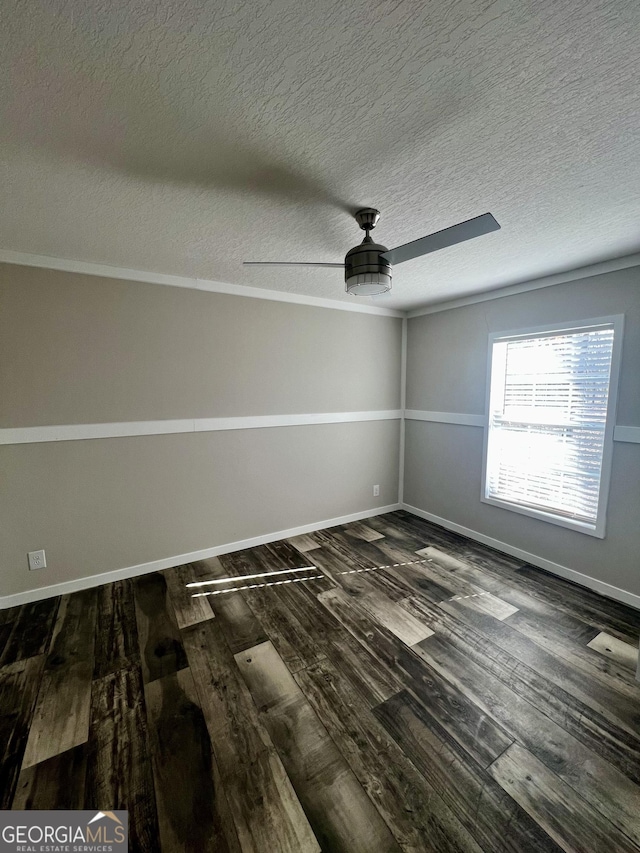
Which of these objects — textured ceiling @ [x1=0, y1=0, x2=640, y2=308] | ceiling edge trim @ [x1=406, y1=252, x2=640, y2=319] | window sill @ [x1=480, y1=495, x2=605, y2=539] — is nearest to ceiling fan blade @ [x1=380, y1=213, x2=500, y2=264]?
textured ceiling @ [x1=0, y1=0, x2=640, y2=308]

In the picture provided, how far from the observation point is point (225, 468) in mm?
3023

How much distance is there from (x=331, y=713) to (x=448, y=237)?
2197 mm

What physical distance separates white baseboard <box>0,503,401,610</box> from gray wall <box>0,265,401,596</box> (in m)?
0.05

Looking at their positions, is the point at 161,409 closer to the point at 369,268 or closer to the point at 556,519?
the point at 369,268

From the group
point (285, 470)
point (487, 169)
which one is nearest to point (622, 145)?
point (487, 169)

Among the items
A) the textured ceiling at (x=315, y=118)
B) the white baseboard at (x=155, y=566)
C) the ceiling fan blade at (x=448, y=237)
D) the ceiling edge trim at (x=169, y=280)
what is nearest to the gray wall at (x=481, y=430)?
the textured ceiling at (x=315, y=118)

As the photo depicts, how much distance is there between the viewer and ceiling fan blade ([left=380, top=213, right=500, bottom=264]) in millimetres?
1240

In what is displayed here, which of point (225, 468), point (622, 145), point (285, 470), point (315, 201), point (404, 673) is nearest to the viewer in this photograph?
point (622, 145)

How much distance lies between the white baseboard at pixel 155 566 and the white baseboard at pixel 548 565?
1.01 m

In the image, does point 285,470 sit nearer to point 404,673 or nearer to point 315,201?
point 404,673

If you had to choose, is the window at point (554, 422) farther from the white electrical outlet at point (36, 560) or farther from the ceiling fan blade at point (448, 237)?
the white electrical outlet at point (36, 560)

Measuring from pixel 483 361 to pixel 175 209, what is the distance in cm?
280

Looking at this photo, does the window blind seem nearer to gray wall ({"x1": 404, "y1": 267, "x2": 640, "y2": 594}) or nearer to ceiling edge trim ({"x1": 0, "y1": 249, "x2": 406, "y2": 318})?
gray wall ({"x1": 404, "y1": 267, "x2": 640, "y2": 594})

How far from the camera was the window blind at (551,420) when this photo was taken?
2.48 meters
